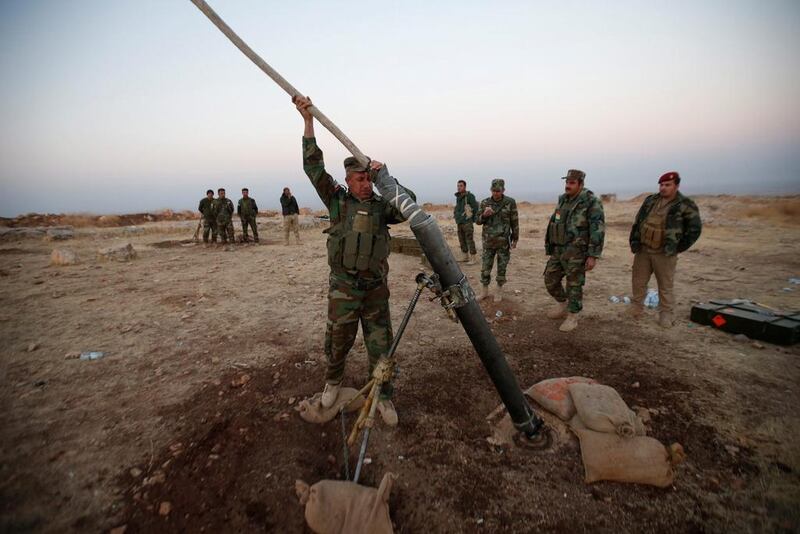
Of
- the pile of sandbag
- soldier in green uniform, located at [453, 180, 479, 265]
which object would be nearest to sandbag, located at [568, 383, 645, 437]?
the pile of sandbag

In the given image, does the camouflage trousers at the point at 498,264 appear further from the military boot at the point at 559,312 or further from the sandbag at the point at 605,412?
the sandbag at the point at 605,412

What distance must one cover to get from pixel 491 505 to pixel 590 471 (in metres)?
0.74

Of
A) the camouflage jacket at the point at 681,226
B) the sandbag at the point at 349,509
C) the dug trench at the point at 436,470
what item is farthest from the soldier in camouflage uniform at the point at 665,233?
the sandbag at the point at 349,509

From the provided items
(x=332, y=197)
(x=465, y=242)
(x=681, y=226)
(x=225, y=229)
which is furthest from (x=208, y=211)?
(x=681, y=226)

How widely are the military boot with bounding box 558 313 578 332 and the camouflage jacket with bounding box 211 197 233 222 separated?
39.8 feet

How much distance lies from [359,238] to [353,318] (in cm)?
70

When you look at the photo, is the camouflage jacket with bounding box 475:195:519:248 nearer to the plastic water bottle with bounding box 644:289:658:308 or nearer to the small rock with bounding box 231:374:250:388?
the plastic water bottle with bounding box 644:289:658:308

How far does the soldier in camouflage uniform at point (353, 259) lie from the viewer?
2.73 meters

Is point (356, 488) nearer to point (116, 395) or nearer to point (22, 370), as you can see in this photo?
point (116, 395)

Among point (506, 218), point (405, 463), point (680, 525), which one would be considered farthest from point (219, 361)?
point (506, 218)

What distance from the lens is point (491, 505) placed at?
7.22 ft

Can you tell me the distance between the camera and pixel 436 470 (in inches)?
97.4

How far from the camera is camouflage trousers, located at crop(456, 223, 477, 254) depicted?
9.37m

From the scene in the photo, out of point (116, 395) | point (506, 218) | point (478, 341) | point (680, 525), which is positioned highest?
point (506, 218)
